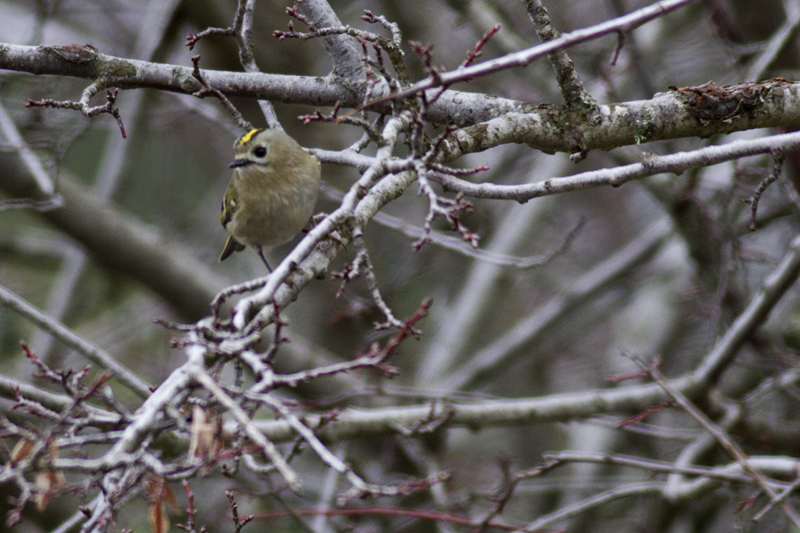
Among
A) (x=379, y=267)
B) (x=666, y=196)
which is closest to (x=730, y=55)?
(x=666, y=196)

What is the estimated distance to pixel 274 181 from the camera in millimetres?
3977

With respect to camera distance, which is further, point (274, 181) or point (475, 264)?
point (475, 264)

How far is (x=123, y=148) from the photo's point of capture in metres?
6.68

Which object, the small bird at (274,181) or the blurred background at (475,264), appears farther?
the blurred background at (475,264)

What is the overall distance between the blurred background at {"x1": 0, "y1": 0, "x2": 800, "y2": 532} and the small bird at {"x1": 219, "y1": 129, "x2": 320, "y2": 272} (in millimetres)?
469

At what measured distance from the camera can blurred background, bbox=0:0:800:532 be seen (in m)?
5.35

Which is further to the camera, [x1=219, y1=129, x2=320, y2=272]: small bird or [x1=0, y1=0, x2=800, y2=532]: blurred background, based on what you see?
[x1=0, y1=0, x2=800, y2=532]: blurred background

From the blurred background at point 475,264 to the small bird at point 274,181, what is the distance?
1.54ft

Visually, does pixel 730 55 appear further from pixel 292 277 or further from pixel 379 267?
pixel 292 277

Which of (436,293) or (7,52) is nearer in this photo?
(7,52)

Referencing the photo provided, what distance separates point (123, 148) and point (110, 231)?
118cm

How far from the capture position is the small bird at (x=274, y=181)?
3914 mm

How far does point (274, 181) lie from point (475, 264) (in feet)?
13.3

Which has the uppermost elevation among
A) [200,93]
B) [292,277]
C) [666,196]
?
[666,196]
